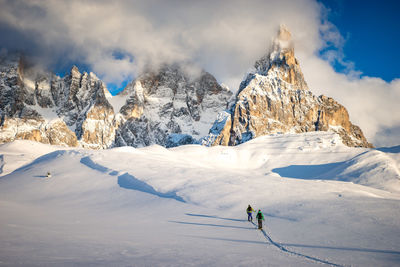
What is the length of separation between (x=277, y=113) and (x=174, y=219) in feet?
543

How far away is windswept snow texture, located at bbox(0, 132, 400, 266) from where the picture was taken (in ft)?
33.6

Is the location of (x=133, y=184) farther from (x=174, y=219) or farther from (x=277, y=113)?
(x=277, y=113)

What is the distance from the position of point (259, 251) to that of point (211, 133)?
152463mm

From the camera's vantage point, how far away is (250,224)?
707 inches

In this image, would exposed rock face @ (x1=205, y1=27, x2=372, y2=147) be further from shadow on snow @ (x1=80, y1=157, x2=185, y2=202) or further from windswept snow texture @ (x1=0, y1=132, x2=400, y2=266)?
→ shadow on snow @ (x1=80, y1=157, x2=185, y2=202)

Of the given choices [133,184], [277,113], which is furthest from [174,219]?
[277,113]

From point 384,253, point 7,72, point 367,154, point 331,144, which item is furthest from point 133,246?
point 7,72

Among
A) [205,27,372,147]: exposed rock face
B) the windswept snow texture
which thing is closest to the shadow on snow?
the windswept snow texture

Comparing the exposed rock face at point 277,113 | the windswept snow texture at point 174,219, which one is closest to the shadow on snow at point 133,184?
the windswept snow texture at point 174,219

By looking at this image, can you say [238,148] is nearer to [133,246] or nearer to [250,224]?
[250,224]

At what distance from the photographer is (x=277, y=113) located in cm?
17338

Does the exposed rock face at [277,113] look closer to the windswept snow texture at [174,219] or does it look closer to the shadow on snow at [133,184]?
the windswept snow texture at [174,219]

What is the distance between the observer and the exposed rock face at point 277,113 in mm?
161625

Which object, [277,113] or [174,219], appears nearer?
[174,219]
